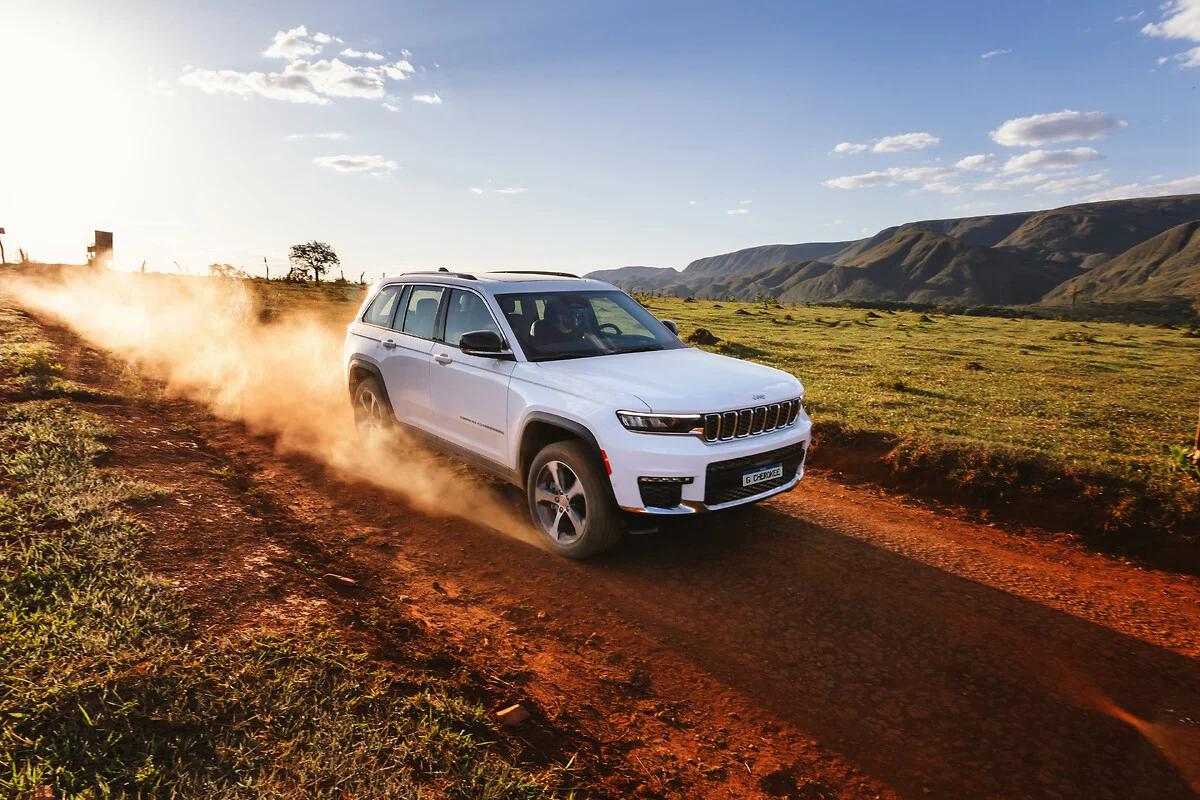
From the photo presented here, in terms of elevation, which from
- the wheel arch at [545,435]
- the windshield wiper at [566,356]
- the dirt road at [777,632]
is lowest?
the dirt road at [777,632]

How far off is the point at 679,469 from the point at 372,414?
14.3 feet

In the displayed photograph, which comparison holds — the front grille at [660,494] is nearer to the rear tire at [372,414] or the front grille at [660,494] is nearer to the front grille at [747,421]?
the front grille at [747,421]

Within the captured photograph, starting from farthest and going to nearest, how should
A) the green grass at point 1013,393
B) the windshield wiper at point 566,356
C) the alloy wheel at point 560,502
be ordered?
the green grass at point 1013,393
the windshield wiper at point 566,356
the alloy wheel at point 560,502

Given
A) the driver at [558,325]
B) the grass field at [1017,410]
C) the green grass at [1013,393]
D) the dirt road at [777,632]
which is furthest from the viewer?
the green grass at [1013,393]

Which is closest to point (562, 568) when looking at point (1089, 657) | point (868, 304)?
point (1089, 657)

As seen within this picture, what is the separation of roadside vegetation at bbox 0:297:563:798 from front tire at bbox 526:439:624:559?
1681mm

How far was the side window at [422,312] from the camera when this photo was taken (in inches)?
257

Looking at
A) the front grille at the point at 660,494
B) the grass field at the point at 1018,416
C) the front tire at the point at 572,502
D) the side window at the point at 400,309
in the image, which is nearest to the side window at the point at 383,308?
the side window at the point at 400,309

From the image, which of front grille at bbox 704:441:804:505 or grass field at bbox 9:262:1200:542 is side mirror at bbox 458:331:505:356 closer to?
front grille at bbox 704:441:804:505

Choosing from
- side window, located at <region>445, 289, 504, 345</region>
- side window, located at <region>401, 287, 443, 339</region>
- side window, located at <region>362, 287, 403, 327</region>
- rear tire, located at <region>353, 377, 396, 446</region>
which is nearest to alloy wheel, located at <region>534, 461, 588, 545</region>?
side window, located at <region>445, 289, 504, 345</region>

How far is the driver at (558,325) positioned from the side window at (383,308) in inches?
86.6

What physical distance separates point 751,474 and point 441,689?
257 cm

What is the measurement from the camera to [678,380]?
480 cm

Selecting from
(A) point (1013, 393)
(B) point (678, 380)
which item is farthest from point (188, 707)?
(A) point (1013, 393)
